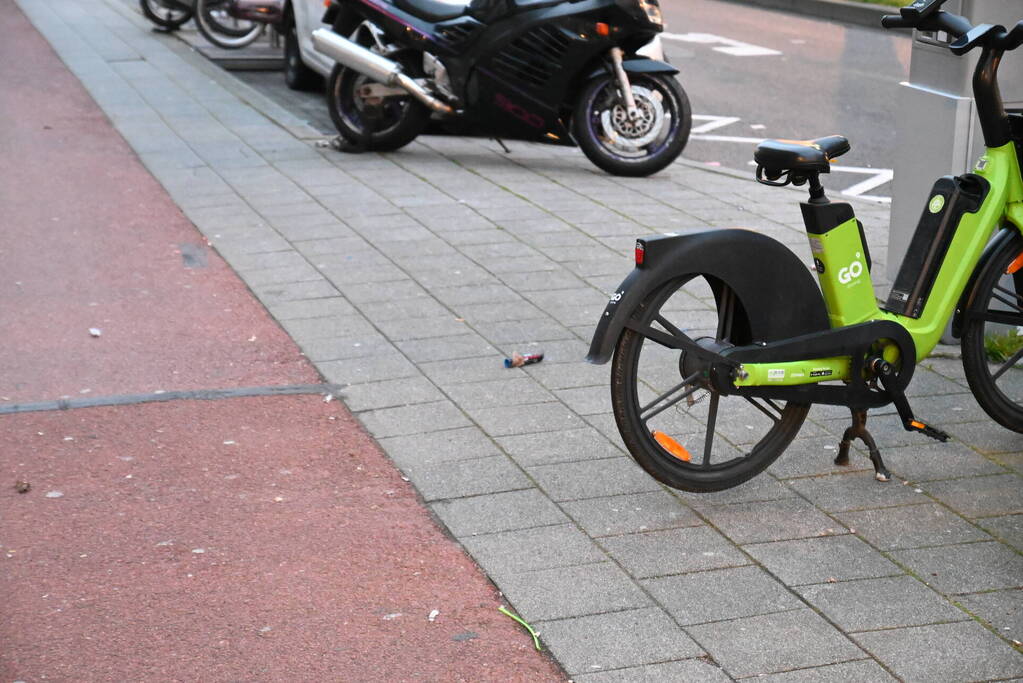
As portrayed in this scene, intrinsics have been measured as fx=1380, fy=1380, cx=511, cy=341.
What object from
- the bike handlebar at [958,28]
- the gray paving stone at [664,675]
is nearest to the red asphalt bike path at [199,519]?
the gray paving stone at [664,675]

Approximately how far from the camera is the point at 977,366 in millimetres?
4871

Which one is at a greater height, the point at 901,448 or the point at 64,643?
the point at 901,448

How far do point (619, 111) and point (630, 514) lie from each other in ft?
17.9

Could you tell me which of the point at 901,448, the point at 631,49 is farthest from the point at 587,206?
the point at 901,448

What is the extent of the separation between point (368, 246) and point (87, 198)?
232 cm

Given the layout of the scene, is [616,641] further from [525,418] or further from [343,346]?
[343,346]

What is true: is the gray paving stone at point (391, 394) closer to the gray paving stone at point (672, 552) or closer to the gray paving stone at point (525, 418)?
the gray paving stone at point (525, 418)

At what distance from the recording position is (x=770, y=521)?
4328mm

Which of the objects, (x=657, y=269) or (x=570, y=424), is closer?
(x=657, y=269)

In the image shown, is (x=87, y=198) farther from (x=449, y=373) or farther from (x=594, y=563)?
(x=594, y=563)

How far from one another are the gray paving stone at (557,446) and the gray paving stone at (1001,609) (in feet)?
4.66

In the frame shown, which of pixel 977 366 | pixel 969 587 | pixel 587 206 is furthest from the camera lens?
pixel 587 206

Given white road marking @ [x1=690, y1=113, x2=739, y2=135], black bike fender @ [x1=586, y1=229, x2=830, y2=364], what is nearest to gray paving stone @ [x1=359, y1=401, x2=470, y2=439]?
black bike fender @ [x1=586, y1=229, x2=830, y2=364]

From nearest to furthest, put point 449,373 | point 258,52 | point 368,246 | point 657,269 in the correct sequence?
1. point 657,269
2. point 449,373
3. point 368,246
4. point 258,52
